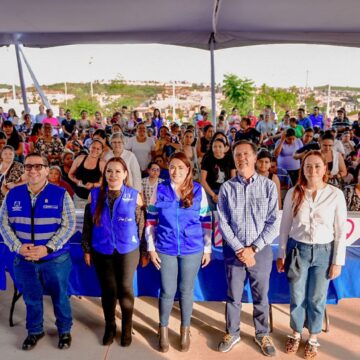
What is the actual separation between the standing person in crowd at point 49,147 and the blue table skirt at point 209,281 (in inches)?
99.1

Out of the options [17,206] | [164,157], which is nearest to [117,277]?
[17,206]

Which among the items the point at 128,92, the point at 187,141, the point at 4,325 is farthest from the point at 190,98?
the point at 4,325

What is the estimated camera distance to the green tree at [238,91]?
22234 mm

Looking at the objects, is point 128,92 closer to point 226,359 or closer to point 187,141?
point 187,141

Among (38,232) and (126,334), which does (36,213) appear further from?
(126,334)

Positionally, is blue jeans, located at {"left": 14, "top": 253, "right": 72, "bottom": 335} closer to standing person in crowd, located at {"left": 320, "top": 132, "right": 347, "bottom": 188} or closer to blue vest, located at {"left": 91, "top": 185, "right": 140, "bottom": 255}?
blue vest, located at {"left": 91, "top": 185, "right": 140, "bottom": 255}

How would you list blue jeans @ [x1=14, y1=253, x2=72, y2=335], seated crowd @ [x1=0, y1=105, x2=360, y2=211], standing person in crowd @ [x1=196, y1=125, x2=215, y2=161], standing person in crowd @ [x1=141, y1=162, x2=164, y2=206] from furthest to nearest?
standing person in crowd @ [x1=196, y1=125, x2=215, y2=161] < standing person in crowd @ [x1=141, y1=162, x2=164, y2=206] < seated crowd @ [x1=0, y1=105, x2=360, y2=211] < blue jeans @ [x1=14, y1=253, x2=72, y2=335]

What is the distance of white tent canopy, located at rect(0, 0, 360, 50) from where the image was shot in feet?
17.9

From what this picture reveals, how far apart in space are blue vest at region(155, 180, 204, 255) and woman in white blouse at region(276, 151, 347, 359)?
604 millimetres

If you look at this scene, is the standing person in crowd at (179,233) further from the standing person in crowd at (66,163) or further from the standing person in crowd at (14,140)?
the standing person in crowd at (14,140)

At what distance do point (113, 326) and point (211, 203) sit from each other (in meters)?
1.81

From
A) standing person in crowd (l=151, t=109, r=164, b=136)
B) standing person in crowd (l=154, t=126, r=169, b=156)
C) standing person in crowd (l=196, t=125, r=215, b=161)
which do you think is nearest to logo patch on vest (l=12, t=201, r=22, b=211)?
standing person in crowd (l=154, t=126, r=169, b=156)

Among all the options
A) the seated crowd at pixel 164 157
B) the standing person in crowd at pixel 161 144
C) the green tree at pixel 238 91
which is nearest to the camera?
the seated crowd at pixel 164 157

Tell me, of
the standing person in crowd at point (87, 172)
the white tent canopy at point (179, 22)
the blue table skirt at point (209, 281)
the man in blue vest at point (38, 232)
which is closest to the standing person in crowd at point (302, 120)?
the white tent canopy at point (179, 22)
